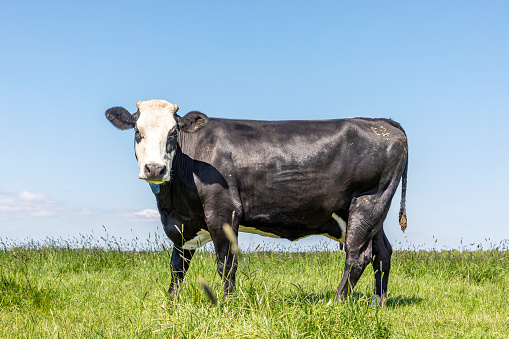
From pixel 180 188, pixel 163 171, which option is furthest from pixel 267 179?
pixel 163 171

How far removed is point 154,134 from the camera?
20.9 feet

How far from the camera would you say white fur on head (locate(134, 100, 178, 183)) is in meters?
6.20

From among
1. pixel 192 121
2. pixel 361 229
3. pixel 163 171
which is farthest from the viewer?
pixel 361 229

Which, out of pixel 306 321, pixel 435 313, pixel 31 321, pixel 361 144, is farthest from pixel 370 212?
pixel 31 321

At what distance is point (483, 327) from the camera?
6223mm

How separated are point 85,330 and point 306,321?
7.85ft

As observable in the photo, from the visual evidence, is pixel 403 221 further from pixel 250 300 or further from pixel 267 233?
pixel 250 300

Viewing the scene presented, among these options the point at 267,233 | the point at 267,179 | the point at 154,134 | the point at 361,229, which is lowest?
the point at 267,233

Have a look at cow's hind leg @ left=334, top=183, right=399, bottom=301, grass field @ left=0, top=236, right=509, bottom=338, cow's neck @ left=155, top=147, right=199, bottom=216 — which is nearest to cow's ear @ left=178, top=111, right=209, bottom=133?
cow's neck @ left=155, top=147, right=199, bottom=216

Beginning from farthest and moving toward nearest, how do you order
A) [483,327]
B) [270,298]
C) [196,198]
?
[196,198]
[483,327]
[270,298]

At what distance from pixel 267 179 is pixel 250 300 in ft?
8.18

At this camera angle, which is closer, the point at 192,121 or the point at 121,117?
the point at 192,121

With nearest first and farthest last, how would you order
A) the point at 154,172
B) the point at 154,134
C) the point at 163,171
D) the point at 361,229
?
1. the point at 154,172
2. the point at 163,171
3. the point at 154,134
4. the point at 361,229

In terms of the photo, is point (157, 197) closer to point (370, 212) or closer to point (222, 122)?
point (222, 122)
